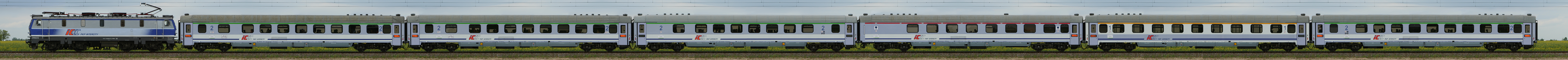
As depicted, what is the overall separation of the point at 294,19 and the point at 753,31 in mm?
7365

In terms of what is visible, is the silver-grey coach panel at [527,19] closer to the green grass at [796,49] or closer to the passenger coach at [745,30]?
the passenger coach at [745,30]

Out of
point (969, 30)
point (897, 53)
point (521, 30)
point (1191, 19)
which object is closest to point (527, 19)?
point (521, 30)

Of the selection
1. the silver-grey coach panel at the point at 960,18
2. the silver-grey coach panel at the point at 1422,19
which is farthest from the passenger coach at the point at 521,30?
the silver-grey coach panel at the point at 1422,19

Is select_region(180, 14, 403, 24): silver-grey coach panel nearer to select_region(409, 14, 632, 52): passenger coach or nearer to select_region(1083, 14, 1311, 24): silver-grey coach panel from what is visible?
select_region(409, 14, 632, 52): passenger coach

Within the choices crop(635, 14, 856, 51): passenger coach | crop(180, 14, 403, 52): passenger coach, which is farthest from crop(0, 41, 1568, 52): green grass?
crop(635, 14, 856, 51): passenger coach

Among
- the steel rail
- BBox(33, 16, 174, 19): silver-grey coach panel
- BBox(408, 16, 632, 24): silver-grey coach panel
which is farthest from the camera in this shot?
BBox(33, 16, 174, 19): silver-grey coach panel

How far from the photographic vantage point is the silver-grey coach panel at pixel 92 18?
1733cm

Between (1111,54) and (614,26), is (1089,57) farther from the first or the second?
(614,26)

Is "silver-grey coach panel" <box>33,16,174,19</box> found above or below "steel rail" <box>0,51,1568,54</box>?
above

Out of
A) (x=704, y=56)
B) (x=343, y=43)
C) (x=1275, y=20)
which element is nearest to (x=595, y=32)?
(x=704, y=56)

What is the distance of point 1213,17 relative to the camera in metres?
17.3

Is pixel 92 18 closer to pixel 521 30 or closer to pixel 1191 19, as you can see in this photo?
pixel 521 30

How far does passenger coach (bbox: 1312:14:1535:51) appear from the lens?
57.9 feet

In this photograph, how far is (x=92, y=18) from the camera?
17375mm
